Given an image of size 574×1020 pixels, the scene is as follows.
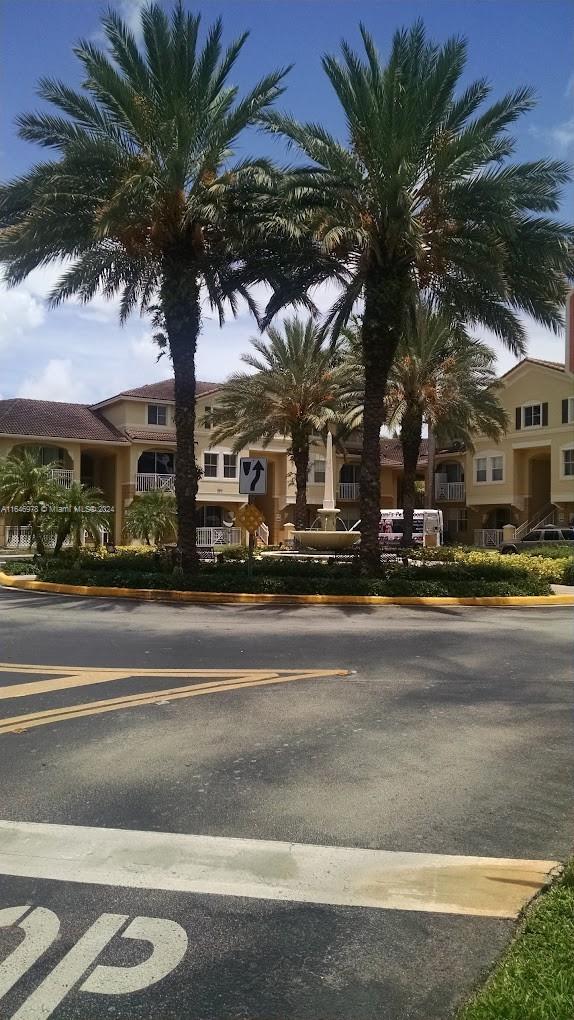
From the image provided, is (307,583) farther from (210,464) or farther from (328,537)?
(210,464)

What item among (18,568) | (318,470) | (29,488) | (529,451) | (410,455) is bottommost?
(18,568)

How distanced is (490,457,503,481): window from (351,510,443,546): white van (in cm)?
460

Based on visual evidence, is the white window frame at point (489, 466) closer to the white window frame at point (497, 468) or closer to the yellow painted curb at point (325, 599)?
the white window frame at point (497, 468)

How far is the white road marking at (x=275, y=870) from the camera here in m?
4.17

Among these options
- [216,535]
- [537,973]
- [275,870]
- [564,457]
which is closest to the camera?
[537,973]

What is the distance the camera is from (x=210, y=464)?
47.2 metres

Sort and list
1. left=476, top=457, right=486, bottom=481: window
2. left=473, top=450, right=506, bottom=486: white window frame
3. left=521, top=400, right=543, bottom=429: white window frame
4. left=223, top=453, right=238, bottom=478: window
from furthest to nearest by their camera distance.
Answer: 1. left=476, top=457, right=486, bottom=481: window
2. left=223, top=453, right=238, bottom=478: window
3. left=473, top=450, right=506, bottom=486: white window frame
4. left=521, top=400, right=543, bottom=429: white window frame

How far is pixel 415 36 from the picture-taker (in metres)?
18.1

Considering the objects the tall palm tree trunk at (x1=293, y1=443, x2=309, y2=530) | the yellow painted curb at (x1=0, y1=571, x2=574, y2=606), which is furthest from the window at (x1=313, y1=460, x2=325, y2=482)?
the yellow painted curb at (x1=0, y1=571, x2=574, y2=606)

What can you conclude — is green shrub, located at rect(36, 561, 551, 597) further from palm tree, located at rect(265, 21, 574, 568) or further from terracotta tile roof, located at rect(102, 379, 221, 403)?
terracotta tile roof, located at rect(102, 379, 221, 403)

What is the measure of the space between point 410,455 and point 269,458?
634 inches

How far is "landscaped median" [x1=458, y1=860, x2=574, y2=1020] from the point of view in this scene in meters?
3.11

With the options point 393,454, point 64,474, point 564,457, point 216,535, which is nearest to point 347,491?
point 393,454

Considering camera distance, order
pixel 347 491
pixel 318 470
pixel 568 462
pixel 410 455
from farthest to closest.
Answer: pixel 347 491 < pixel 318 470 < pixel 568 462 < pixel 410 455
